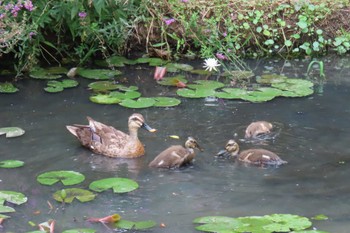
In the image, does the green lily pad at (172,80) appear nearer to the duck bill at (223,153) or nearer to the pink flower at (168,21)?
the pink flower at (168,21)

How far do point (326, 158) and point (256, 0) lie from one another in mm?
4551

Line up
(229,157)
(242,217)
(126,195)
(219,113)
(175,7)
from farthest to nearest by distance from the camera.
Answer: (175,7)
(219,113)
(229,157)
(126,195)
(242,217)

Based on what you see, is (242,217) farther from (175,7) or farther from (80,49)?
(175,7)

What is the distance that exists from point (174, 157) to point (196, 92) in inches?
92.2

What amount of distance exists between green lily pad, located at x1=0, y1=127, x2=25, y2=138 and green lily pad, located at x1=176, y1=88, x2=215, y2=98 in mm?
2100

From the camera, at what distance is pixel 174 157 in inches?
293

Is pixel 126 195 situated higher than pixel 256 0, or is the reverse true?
pixel 256 0

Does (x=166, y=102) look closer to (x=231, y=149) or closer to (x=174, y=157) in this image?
(x=231, y=149)

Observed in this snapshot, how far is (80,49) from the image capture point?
35.1 feet

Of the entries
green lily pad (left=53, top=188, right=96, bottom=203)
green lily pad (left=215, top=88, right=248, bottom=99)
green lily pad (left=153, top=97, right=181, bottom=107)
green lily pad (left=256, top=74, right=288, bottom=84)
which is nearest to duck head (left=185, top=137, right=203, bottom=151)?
green lily pad (left=53, top=188, right=96, bottom=203)

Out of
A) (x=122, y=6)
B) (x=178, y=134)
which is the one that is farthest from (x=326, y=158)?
(x=122, y=6)

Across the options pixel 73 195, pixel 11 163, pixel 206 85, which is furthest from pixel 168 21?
pixel 73 195

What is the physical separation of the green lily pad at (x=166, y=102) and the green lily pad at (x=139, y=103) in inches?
2.3

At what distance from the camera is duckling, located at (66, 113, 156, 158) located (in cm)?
786
